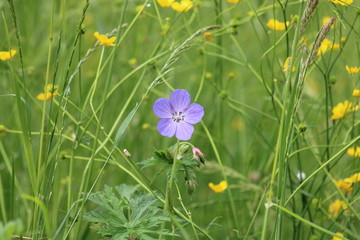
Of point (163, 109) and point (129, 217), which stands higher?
point (163, 109)

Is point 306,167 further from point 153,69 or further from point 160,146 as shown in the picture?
point 153,69

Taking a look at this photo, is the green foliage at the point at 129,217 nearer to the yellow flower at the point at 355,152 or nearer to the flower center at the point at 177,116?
the flower center at the point at 177,116

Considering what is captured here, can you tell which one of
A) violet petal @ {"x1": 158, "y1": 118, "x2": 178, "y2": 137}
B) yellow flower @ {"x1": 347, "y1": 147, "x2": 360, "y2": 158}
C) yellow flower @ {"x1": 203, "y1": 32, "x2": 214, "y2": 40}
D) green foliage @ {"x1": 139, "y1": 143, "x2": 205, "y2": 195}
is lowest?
green foliage @ {"x1": 139, "y1": 143, "x2": 205, "y2": 195}


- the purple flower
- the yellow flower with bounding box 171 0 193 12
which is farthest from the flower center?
the yellow flower with bounding box 171 0 193 12

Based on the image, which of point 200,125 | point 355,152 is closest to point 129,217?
point 355,152

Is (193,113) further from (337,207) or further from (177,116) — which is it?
(337,207)

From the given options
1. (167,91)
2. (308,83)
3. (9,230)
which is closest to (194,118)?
(9,230)

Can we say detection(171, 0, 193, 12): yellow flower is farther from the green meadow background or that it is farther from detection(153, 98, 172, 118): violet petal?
detection(153, 98, 172, 118): violet petal

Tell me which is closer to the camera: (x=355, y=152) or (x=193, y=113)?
(x=193, y=113)
